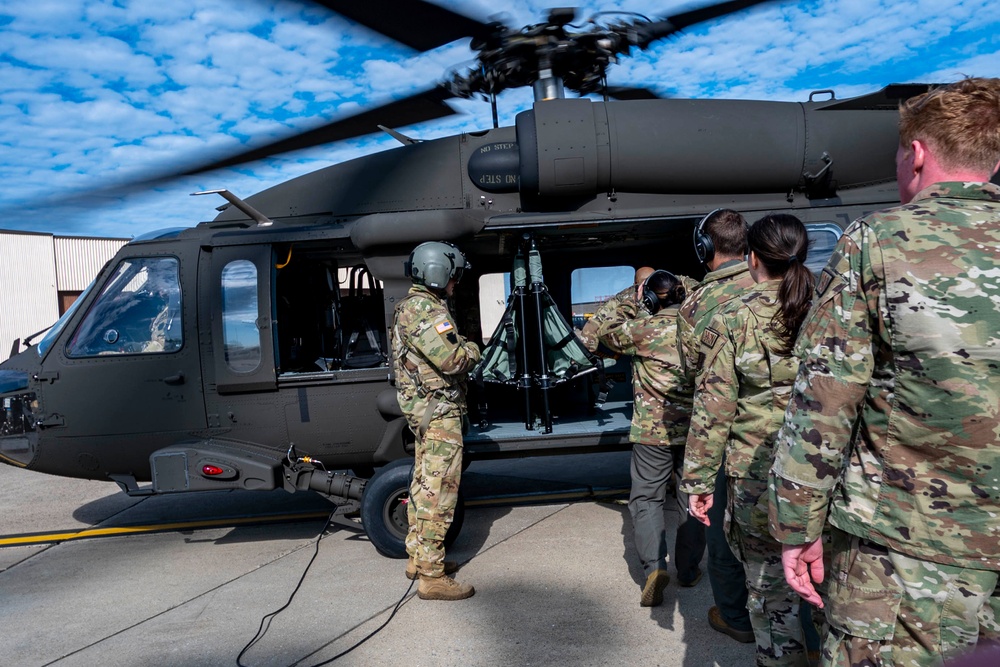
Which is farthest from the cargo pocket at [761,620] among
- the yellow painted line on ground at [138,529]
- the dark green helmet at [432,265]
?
the yellow painted line on ground at [138,529]

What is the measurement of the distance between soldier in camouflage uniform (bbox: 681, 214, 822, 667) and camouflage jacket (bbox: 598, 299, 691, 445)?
1113 mm

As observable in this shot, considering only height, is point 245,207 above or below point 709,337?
above

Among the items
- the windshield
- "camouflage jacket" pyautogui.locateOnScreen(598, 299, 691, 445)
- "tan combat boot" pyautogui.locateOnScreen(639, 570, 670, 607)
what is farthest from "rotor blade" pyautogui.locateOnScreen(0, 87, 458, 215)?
"tan combat boot" pyautogui.locateOnScreen(639, 570, 670, 607)

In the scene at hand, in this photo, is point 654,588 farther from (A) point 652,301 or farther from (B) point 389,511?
(B) point 389,511

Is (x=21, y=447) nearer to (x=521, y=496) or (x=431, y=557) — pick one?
(x=431, y=557)

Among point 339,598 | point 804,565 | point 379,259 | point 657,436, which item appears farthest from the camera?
point 379,259

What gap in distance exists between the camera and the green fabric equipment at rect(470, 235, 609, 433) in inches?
200

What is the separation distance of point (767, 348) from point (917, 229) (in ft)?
3.22

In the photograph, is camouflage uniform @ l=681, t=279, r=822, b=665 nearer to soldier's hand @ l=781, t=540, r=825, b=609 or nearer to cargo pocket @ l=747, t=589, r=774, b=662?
cargo pocket @ l=747, t=589, r=774, b=662

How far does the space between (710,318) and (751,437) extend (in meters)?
0.50

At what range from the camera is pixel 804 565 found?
1.74 m

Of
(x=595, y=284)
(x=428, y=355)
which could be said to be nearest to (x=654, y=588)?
(x=428, y=355)

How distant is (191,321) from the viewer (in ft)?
16.9

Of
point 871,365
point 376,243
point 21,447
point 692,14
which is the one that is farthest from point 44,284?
point 871,365
